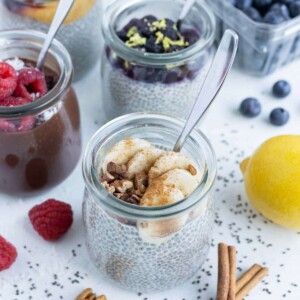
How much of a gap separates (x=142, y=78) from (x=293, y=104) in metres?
0.40

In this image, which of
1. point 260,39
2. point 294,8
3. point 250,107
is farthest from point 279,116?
point 294,8

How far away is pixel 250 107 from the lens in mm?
1509

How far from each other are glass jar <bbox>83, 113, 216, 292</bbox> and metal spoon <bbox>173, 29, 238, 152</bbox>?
0.05m

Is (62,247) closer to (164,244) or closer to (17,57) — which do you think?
(164,244)

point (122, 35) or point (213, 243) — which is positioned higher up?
point (122, 35)

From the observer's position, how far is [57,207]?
4.14 feet

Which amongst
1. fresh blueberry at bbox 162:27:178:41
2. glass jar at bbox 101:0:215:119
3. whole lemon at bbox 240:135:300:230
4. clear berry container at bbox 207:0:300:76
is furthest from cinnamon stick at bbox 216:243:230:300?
clear berry container at bbox 207:0:300:76

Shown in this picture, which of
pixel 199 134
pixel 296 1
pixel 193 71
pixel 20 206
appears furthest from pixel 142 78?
pixel 296 1

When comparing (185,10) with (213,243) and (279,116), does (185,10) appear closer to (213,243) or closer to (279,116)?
(279,116)

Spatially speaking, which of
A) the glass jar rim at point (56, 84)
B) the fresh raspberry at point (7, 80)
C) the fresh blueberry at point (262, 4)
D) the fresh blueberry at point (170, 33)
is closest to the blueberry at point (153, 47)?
the fresh blueberry at point (170, 33)

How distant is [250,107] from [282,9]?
27cm

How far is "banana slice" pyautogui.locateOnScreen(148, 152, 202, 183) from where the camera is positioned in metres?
1.11

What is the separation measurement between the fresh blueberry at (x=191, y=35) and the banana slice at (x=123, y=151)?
325 millimetres

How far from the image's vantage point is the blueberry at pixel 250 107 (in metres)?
1.51
